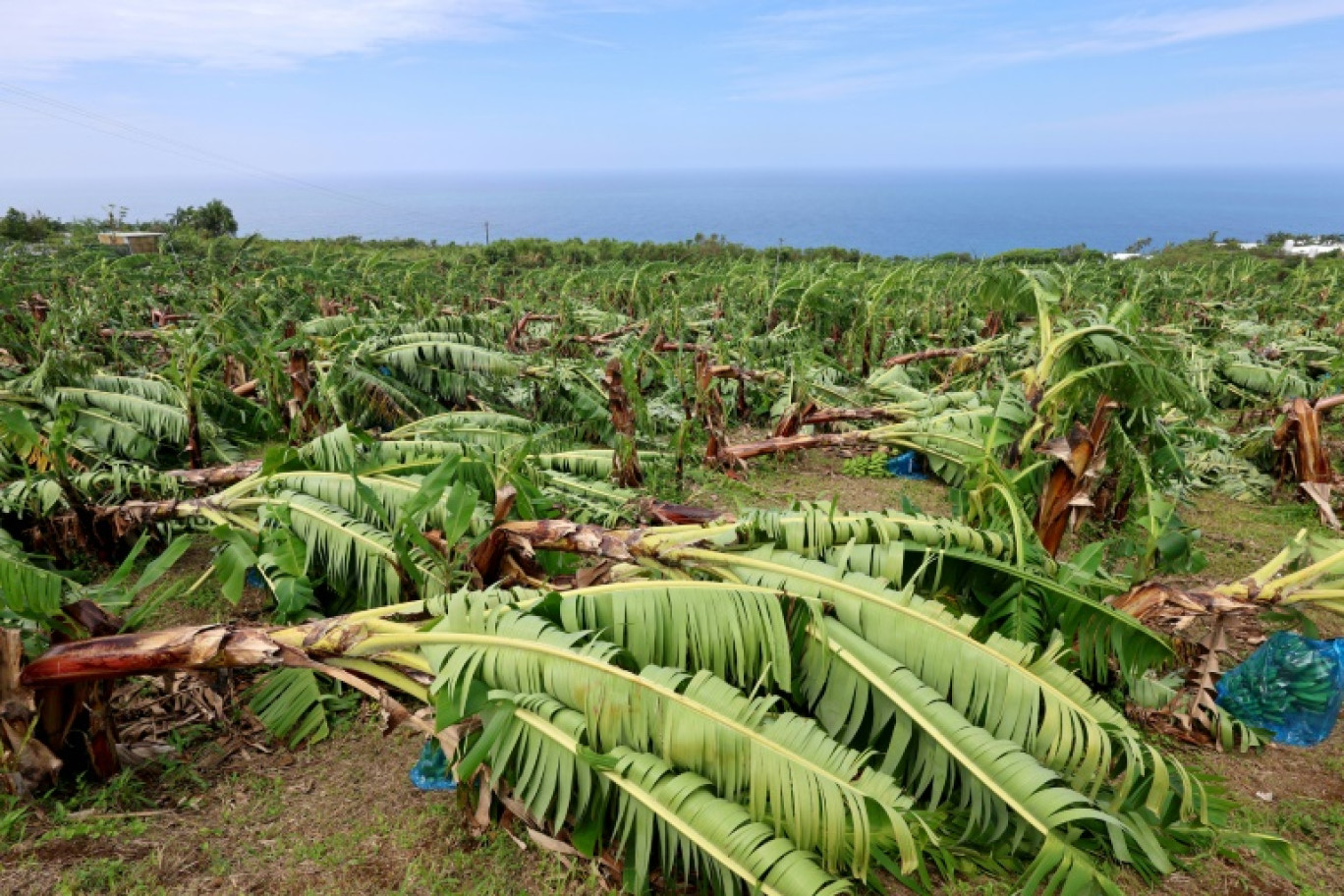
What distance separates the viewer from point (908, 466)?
23.5 ft

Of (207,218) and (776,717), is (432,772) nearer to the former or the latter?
(776,717)

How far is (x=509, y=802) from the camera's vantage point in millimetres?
2420

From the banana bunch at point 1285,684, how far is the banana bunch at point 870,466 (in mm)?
3918

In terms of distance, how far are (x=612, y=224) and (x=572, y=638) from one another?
457ft

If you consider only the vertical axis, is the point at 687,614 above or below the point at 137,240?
below

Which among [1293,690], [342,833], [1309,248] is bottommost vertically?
[342,833]

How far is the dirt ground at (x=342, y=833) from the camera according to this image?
2398 millimetres

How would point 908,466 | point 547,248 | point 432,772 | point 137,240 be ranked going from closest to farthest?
point 432,772
point 908,466
point 137,240
point 547,248

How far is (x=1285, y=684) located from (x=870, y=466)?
4158 mm

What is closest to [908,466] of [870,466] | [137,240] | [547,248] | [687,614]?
[870,466]

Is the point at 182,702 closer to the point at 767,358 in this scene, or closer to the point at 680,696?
the point at 680,696

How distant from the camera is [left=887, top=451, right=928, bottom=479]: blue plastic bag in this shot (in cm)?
712

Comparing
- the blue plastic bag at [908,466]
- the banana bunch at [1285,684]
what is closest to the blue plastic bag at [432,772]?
the banana bunch at [1285,684]

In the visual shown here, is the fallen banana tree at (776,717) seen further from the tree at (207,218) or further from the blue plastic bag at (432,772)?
the tree at (207,218)
